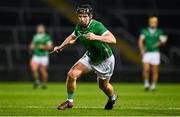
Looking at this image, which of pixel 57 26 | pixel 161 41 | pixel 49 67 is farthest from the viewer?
pixel 57 26

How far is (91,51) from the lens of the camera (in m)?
14.6

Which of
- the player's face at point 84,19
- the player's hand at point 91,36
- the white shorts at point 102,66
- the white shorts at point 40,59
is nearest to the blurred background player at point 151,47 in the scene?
the white shorts at point 40,59

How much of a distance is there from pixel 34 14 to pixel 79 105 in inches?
701

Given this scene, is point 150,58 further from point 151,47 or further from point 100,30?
point 100,30

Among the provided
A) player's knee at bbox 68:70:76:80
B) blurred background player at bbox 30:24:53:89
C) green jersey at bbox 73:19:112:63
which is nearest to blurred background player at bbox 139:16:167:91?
blurred background player at bbox 30:24:53:89

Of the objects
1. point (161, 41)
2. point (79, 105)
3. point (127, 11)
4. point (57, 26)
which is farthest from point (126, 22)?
point (79, 105)

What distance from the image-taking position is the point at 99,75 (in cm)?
1480

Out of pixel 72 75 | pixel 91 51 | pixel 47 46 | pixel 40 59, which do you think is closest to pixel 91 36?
pixel 91 51

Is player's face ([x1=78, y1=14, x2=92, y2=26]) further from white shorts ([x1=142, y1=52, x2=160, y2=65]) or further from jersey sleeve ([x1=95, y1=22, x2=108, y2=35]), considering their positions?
white shorts ([x1=142, y1=52, x2=160, y2=65])

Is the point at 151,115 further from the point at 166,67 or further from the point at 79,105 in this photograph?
the point at 166,67

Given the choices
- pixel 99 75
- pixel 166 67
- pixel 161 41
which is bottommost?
pixel 166 67

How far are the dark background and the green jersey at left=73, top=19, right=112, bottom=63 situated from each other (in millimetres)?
16040

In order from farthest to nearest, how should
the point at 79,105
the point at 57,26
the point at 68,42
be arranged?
the point at 57,26
the point at 79,105
the point at 68,42

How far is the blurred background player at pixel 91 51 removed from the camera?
1423cm
